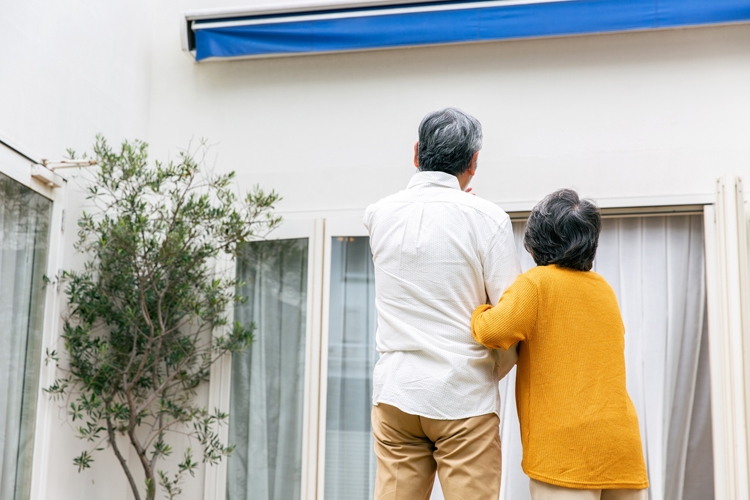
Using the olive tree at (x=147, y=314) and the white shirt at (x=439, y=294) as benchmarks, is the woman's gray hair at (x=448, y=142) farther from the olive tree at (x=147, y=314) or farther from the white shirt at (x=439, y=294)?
the olive tree at (x=147, y=314)

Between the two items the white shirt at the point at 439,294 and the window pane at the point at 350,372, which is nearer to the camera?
the white shirt at the point at 439,294

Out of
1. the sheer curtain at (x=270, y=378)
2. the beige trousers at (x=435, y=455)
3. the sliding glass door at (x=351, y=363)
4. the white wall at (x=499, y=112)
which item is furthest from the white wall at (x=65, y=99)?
the beige trousers at (x=435, y=455)

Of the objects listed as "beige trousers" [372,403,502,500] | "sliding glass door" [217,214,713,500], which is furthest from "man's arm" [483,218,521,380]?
"sliding glass door" [217,214,713,500]

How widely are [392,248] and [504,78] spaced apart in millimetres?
2044

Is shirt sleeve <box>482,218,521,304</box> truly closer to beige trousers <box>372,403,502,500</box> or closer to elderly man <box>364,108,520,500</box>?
elderly man <box>364,108,520,500</box>

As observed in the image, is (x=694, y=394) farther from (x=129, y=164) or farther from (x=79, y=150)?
(x=79, y=150)

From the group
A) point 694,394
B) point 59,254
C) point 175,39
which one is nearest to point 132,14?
point 175,39

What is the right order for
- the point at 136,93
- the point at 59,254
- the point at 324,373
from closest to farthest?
the point at 59,254 → the point at 324,373 → the point at 136,93

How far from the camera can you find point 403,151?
4.06 metres

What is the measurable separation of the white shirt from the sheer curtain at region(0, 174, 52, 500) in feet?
5.73

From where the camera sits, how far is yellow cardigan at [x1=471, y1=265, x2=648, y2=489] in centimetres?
208

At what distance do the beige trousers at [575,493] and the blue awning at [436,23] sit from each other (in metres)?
2.36

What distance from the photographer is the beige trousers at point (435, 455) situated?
82.2 inches

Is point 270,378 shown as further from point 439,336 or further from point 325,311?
point 439,336
